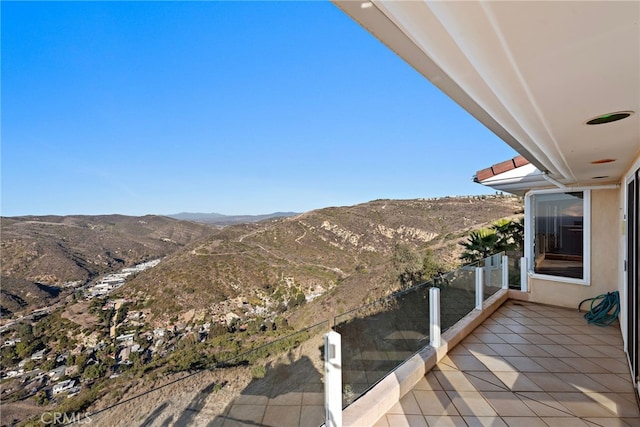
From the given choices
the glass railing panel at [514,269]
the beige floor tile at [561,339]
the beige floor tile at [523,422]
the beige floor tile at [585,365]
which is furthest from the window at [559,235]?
the beige floor tile at [523,422]

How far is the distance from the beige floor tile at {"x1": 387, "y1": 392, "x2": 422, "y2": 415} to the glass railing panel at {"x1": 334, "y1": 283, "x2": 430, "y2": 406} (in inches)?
10.7

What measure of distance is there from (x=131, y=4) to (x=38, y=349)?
10505 millimetres

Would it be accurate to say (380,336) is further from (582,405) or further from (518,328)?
(518,328)

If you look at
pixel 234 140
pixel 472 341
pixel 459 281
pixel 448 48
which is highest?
pixel 234 140

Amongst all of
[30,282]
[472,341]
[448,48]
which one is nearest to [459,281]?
[472,341]

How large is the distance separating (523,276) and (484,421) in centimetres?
482

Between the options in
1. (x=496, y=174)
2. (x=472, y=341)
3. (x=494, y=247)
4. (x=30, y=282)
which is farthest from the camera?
(x=30, y=282)

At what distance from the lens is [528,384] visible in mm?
3068

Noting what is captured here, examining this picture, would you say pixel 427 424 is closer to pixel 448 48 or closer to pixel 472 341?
pixel 472 341

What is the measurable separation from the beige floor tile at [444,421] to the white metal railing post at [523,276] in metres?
4.84

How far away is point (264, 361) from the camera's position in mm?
2006

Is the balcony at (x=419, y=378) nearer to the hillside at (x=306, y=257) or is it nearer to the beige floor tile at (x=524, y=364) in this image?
the beige floor tile at (x=524, y=364)

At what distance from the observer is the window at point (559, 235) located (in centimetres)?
542

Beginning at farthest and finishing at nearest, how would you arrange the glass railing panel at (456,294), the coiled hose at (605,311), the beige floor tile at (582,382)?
the coiled hose at (605,311) → the glass railing panel at (456,294) → the beige floor tile at (582,382)
